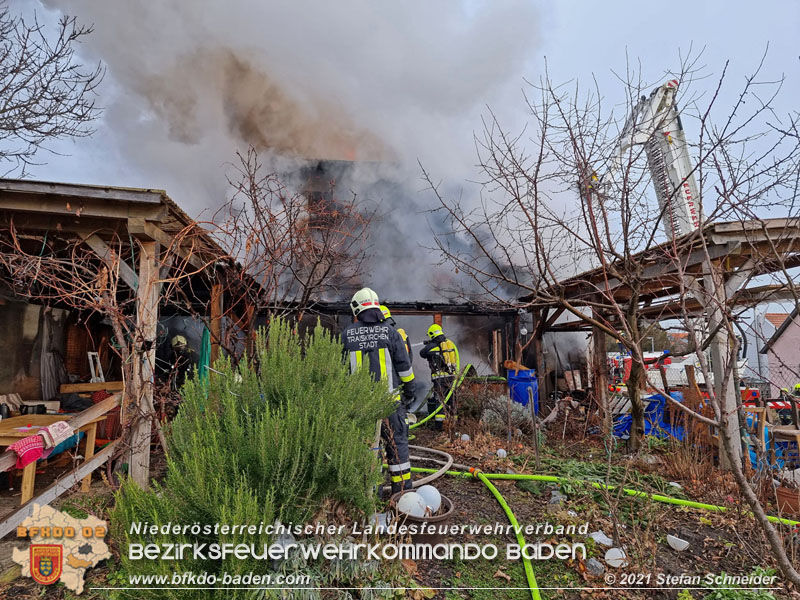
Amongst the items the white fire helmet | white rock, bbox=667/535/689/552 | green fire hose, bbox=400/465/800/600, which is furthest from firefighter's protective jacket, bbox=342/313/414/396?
white rock, bbox=667/535/689/552

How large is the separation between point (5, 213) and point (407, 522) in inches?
204

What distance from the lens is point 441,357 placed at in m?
8.25

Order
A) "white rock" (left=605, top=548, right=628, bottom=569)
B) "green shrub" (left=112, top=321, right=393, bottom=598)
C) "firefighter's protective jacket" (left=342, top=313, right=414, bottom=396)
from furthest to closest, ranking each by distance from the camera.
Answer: "firefighter's protective jacket" (left=342, top=313, right=414, bottom=396) < "white rock" (left=605, top=548, right=628, bottom=569) < "green shrub" (left=112, top=321, right=393, bottom=598)

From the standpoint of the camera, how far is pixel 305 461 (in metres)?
2.43

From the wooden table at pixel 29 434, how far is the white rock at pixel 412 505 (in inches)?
129

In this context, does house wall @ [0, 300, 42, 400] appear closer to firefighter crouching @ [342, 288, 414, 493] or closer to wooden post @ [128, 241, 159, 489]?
wooden post @ [128, 241, 159, 489]

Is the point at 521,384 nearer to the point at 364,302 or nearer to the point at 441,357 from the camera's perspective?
the point at 441,357

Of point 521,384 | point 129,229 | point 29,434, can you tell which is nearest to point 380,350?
point 129,229

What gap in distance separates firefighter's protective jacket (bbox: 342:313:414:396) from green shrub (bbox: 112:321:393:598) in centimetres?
93

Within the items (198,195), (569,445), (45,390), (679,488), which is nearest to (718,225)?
(679,488)

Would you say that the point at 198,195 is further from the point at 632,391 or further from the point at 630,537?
the point at 630,537

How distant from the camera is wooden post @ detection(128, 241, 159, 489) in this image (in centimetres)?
396

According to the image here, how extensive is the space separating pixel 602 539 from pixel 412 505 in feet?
5.09

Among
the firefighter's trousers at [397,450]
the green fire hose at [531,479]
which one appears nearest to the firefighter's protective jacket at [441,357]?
the green fire hose at [531,479]
